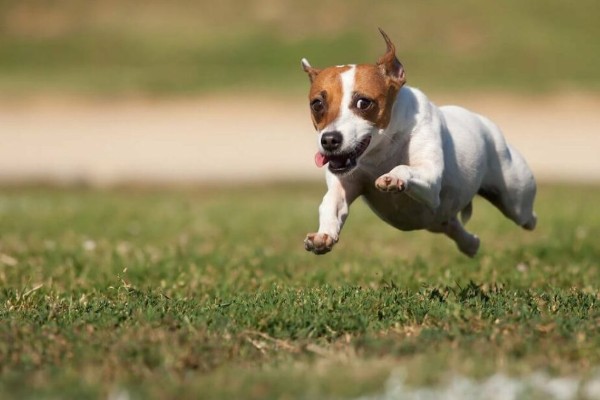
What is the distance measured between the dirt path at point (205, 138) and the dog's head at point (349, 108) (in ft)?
51.5

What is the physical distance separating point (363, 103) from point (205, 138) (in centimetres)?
2459

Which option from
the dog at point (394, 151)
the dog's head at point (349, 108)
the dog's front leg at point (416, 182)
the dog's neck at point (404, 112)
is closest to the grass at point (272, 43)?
the dog at point (394, 151)

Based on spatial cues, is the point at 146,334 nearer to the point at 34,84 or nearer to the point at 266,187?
the point at 266,187

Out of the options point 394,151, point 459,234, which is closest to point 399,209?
point 394,151

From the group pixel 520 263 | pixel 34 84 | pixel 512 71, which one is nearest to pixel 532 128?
pixel 512 71

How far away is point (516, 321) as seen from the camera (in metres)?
5.79

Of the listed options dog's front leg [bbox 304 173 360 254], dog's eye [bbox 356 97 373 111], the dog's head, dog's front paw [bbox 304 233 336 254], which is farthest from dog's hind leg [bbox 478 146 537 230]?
dog's front paw [bbox 304 233 336 254]

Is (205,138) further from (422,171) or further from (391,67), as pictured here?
(422,171)

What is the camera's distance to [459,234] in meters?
9.01

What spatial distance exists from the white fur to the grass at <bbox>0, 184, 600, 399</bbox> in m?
0.50

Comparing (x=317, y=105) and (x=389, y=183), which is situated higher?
(x=317, y=105)

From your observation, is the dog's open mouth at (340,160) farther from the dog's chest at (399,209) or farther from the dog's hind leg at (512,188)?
the dog's hind leg at (512,188)

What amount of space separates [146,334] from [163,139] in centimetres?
2578

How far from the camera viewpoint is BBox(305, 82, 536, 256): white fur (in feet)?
22.9
